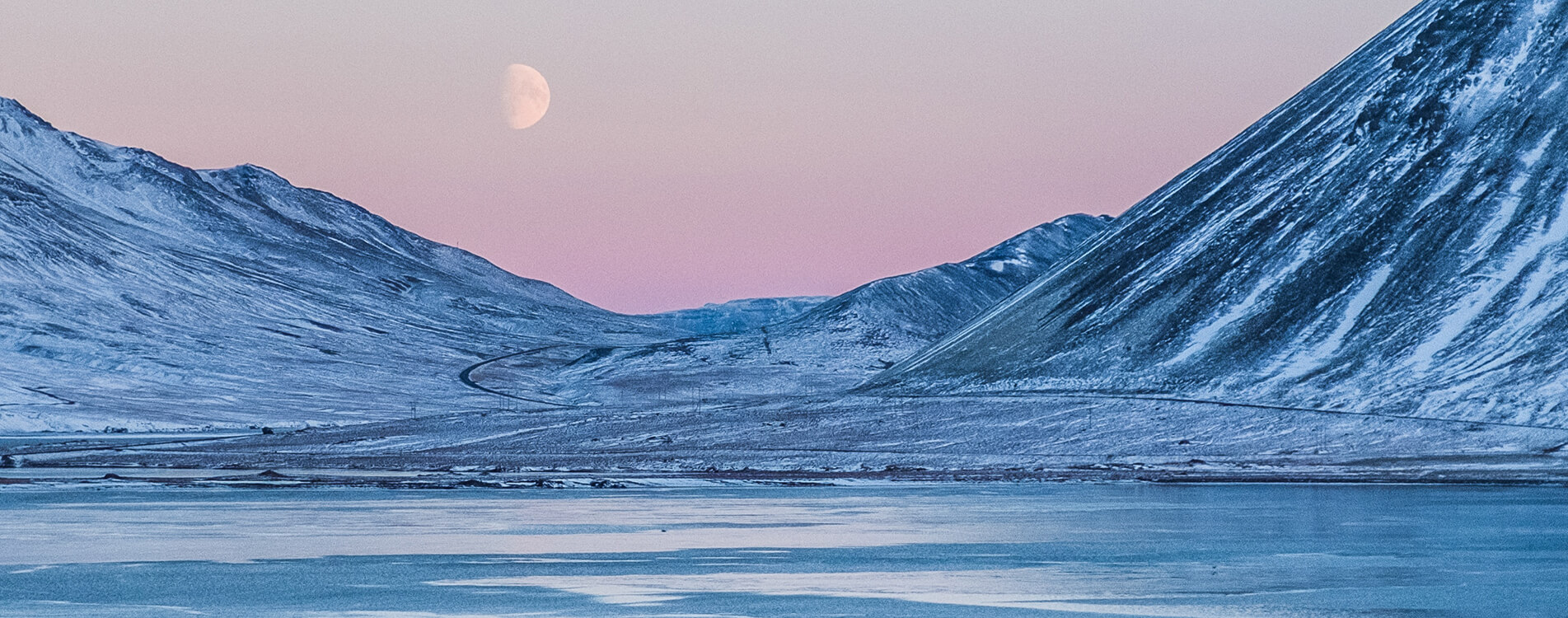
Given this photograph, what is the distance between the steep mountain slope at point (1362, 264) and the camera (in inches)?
4139

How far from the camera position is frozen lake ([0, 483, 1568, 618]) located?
25719 millimetres

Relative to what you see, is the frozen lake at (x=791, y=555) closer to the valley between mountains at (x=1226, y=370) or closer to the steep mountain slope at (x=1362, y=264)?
the valley between mountains at (x=1226, y=370)

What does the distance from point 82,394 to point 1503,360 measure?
112780 mm

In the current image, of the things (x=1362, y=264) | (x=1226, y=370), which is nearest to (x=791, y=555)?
(x=1226, y=370)

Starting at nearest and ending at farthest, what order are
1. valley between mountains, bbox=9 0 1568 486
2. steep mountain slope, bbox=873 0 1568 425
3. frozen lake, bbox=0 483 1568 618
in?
1. frozen lake, bbox=0 483 1568 618
2. valley between mountains, bbox=9 0 1568 486
3. steep mountain slope, bbox=873 0 1568 425

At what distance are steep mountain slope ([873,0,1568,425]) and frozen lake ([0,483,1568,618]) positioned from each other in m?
54.5

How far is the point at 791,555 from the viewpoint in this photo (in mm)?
32656

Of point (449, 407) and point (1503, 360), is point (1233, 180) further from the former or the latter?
point (449, 407)

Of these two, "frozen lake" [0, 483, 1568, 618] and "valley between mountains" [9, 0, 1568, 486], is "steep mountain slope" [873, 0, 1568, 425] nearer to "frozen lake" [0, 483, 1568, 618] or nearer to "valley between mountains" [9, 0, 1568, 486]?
"valley between mountains" [9, 0, 1568, 486]

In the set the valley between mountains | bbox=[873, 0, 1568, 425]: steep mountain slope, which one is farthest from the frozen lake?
bbox=[873, 0, 1568, 425]: steep mountain slope

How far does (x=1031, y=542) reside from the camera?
116ft

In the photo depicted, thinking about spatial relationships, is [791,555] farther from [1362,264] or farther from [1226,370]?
[1362,264]

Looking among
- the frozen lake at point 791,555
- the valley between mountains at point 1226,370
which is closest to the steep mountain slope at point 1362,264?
the valley between mountains at point 1226,370

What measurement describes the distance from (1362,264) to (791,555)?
94.4 metres
